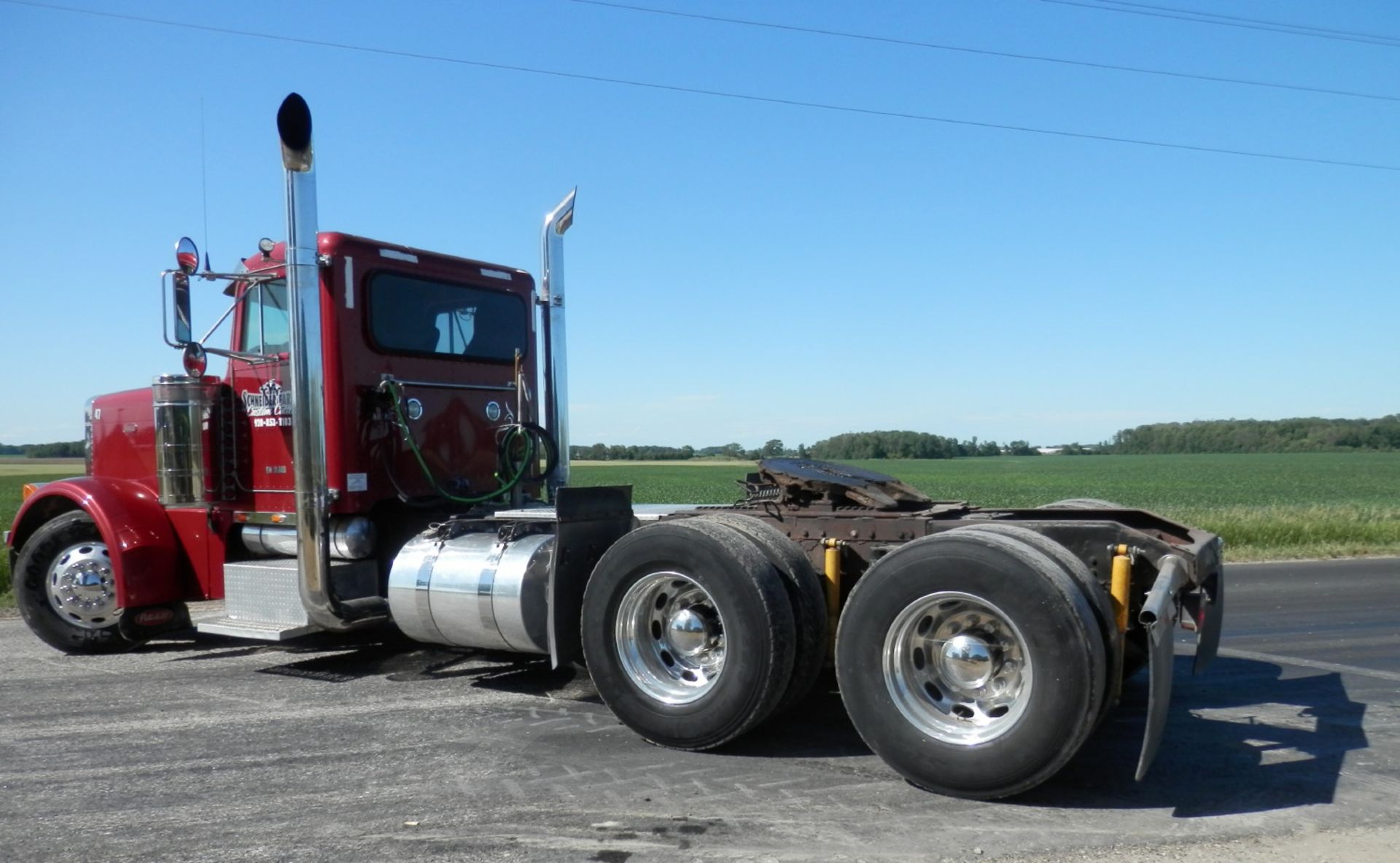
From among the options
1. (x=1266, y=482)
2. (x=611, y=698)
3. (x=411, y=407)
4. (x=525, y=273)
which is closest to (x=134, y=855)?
(x=611, y=698)

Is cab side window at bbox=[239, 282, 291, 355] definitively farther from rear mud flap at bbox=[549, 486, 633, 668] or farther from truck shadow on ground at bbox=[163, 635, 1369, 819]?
rear mud flap at bbox=[549, 486, 633, 668]

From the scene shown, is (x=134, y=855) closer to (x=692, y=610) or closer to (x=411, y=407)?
(x=692, y=610)

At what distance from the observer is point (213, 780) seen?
4.72 metres

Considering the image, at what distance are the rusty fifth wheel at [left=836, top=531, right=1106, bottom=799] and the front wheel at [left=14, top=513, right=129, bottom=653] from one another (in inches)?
224

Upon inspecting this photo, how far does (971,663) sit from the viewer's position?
4434mm

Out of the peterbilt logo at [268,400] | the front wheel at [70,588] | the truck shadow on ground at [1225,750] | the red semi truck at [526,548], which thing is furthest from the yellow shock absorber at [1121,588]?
the front wheel at [70,588]

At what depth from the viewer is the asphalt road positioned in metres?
3.91

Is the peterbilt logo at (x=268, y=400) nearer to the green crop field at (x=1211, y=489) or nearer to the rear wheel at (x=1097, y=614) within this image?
the rear wheel at (x=1097, y=614)

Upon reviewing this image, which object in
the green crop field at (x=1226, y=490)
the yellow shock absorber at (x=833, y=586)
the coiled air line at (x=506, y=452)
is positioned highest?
the coiled air line at (x=506, y=452)

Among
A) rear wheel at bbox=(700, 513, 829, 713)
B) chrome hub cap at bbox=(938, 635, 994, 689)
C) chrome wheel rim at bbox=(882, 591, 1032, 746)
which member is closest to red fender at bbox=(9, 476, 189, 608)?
rear wheel at bbox=(700, 513, 829, 713)

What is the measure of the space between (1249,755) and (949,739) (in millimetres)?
1647

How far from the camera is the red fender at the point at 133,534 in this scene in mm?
7375

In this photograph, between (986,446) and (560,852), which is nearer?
(560,852)

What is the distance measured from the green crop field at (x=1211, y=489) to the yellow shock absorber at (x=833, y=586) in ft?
30.4
